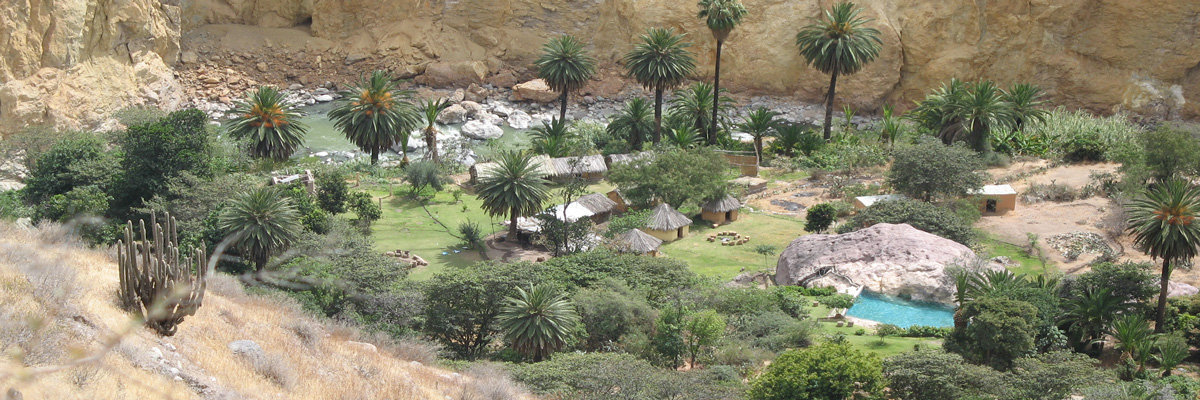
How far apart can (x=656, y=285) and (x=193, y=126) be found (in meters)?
21.6

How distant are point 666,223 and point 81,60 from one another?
34.1 meters

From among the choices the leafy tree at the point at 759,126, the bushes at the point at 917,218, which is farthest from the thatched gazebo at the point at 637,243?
the leafy tree at the point at 759,126

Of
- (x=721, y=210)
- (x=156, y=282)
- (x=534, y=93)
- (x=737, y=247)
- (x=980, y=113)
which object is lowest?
(x=737, y=247)

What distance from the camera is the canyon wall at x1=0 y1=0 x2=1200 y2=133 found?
2569 inches

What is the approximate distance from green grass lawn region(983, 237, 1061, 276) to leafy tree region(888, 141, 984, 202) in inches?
144

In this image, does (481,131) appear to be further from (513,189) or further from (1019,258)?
(1019,258)

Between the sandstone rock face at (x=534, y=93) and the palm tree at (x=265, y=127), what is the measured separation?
21710 millimetres

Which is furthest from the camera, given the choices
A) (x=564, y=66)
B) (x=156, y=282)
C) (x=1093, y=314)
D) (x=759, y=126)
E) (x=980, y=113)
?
(x=564, y=66)

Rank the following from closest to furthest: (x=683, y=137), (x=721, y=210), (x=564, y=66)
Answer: (x=721, y=210)
(x=683, y=137)
(x=564, y=66)

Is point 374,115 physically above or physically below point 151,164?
above

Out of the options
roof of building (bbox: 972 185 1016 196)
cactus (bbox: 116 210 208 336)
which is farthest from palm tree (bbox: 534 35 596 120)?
cactus (bbox: 116 210 208 336)

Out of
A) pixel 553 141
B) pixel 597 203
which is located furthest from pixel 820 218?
pixel 553 141

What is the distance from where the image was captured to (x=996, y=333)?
29.1 meters

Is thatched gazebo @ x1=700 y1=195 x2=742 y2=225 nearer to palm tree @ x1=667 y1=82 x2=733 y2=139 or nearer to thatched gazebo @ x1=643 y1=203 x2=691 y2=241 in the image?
thatched gazebo @ x1=643 y1=203 x2=691 y2=241
